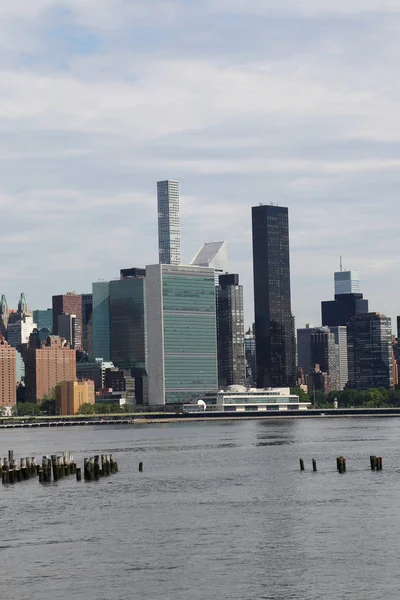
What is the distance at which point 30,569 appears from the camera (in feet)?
188

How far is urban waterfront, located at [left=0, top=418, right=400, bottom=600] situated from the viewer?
5288 cm

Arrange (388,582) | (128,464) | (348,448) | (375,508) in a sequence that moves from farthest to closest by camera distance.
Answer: (348,448) < (128,464) < (375,508) < (388,582)

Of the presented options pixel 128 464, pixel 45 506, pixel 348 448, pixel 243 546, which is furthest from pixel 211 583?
pixel 348 448

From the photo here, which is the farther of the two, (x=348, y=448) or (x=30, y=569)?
(x=348, y=448)

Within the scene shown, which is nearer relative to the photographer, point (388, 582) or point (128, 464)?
point (388, 582)

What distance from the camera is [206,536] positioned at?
65.9m

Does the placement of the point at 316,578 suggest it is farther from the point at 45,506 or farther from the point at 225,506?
the point at 45,506

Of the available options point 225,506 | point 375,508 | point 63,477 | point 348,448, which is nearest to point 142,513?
point 225,506

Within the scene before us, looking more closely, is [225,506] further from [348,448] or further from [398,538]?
[348,448]

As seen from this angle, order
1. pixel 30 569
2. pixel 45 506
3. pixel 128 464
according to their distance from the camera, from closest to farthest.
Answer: pixel 30 569 < pixel 45 506 < pixel 128 464

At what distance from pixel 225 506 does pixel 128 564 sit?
2301cm

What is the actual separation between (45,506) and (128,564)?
87.8 feet

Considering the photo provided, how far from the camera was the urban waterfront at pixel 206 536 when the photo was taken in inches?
2082

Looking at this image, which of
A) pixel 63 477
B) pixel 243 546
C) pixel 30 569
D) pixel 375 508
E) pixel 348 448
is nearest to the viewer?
pixel 30 569
